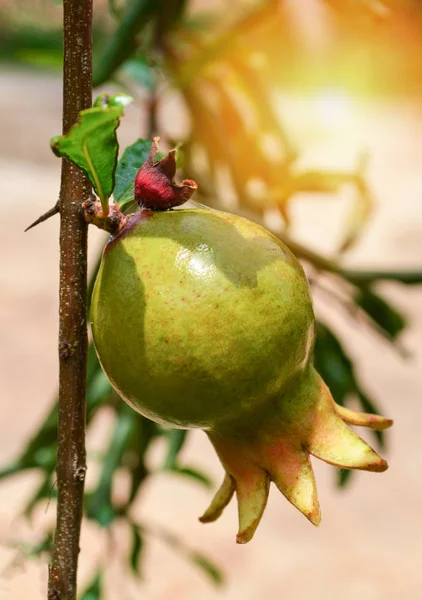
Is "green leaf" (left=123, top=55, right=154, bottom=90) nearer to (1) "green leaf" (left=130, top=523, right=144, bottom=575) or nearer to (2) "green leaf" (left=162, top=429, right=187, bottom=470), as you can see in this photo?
(2) "green leaf" (left=162, top=429, right=187, bottom=470)

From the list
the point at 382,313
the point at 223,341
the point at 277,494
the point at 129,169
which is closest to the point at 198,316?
the point at 223,341

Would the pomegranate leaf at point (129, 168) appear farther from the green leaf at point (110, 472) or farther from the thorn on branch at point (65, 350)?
the green leaf at point (110, 472)

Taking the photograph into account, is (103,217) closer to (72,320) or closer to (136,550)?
(72,320)

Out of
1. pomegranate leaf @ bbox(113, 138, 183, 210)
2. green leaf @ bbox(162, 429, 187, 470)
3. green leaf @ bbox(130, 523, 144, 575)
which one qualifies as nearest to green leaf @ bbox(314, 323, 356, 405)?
green leaf @ bbox(162, 429, 187, 470)

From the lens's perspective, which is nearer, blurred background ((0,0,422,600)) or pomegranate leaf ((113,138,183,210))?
pomegranate leaf ((113,138,183,210))

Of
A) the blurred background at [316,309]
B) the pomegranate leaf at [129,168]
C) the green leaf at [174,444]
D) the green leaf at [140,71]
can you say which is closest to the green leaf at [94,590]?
the blurred background at [316,309]

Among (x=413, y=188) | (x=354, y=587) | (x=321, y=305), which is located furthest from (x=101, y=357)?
(x=413, y=188)
